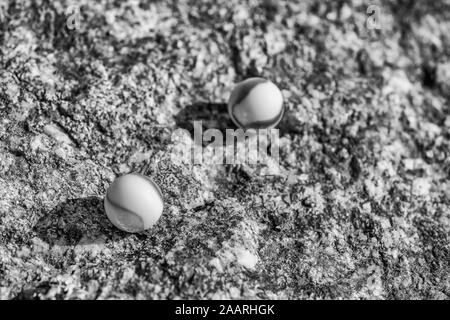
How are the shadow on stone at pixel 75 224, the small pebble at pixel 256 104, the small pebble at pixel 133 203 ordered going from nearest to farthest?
the small pebble at pixel 133 203 → the shadow on stone at pixel 75 224 → the small pebble at pixel 256 104

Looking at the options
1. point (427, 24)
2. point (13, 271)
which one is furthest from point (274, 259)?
point (427, 24)

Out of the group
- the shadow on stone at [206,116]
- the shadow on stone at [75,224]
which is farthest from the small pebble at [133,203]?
the shadow on stone at [206,116]

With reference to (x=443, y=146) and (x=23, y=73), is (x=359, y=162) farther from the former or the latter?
(x=23, y=73)

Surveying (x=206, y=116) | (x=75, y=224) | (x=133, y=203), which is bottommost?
(x=75, y=224)

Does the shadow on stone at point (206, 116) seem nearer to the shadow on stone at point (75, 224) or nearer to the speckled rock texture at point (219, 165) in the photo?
the speckled rock texture at point (219, 165)

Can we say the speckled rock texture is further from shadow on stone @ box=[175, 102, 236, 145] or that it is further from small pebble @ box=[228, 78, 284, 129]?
small pebble @ box=[228, 78, 284, 129]

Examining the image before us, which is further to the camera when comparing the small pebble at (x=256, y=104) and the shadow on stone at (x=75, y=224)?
the small pebble at (x=256, y=104)

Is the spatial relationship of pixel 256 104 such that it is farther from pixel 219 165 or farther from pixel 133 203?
pixel 133 203

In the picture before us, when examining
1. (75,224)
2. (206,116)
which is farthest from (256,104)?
(75,224)
